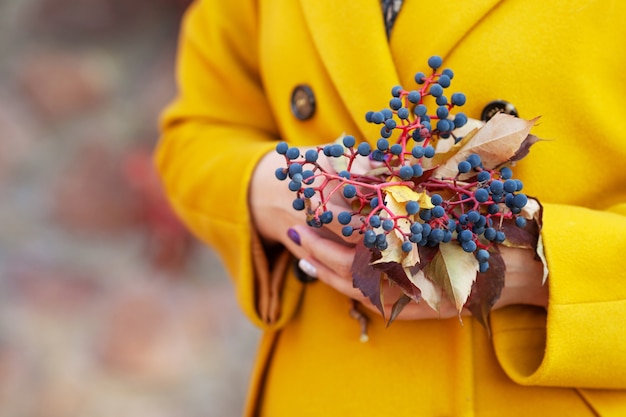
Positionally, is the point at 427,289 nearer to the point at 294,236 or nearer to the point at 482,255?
the point at 482,255

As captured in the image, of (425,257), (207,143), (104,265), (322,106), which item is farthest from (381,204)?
(104,265)

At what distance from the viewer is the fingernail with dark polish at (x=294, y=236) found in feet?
2.29

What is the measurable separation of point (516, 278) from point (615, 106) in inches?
8.5

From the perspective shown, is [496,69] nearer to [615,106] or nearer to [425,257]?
[615,106]

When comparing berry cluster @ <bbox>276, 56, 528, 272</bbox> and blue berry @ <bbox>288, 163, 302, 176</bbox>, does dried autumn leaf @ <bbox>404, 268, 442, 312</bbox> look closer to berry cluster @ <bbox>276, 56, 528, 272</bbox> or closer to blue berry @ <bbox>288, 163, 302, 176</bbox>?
berry cluster @ <bbox>276, 56, 528, 272</bbox>

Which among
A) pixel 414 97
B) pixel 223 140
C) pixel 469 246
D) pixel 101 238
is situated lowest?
pixel 101 238

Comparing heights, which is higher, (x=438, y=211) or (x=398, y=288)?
(x=438, y=211)

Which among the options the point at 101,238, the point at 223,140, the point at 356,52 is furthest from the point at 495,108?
the point at 101,238

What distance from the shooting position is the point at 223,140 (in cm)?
92

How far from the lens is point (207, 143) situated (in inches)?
36.6

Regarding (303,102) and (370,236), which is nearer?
(370,236)

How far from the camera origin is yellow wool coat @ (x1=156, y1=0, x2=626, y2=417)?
627 millimetres

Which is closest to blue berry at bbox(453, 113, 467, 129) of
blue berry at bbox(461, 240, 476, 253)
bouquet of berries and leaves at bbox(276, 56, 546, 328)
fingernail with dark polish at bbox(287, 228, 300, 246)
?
bouquet of berries and leaves at bbox(276, 56, 546, 328)

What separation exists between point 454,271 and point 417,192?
0.07 meters
